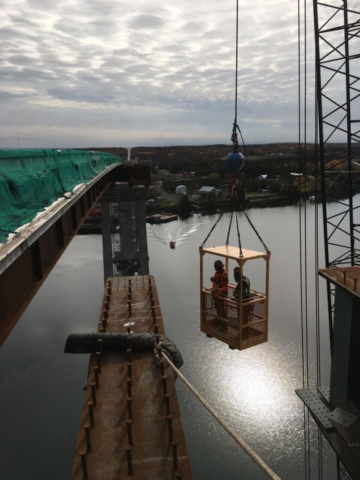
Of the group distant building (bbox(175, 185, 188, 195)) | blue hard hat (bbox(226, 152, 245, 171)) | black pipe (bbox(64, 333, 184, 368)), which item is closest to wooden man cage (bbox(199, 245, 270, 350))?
blue hard hat (bbox(226, 152, 245, 171))

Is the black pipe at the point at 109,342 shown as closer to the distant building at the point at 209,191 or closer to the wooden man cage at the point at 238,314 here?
the wooden man cage at the point at 238,314

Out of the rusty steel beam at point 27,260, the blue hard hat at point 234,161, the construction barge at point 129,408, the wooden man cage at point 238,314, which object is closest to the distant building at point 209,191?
the blue hard hat at point 234,161

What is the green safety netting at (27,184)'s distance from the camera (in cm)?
508

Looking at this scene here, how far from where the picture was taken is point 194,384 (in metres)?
23.0

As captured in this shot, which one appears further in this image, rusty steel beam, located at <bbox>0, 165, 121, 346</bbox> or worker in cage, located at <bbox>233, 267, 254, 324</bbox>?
worker in cage, located at <bbox>233, 267, 254, 324</bbox>

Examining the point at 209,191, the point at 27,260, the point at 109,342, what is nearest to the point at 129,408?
the point at 109,342

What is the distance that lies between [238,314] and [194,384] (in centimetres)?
1567

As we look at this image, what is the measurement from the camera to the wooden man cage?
8.96 m

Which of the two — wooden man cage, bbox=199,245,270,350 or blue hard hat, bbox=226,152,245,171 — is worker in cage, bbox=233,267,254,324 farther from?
blue hard hat, bbox=226,152,245,171

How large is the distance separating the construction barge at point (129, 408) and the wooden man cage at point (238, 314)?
2.46 metres

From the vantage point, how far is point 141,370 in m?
5.63

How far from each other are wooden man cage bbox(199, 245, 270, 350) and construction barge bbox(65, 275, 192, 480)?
2.46 m

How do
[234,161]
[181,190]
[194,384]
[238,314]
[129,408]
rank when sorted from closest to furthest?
[129,408] < [238,314] < [234,161] < [194,384] < [181,190]

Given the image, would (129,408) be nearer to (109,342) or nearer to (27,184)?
(109,342)
